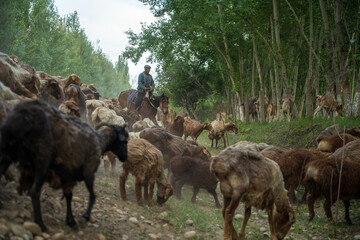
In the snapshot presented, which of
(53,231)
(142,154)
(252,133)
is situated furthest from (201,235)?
(252,133)

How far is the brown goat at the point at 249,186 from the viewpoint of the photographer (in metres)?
5.12

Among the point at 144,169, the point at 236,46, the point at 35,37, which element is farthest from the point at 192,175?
the point at 35,37

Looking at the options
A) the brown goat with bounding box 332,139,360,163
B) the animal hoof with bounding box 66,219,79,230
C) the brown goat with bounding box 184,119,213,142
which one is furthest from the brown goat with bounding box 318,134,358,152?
the animal hoof with bounding box 66,219,79,230

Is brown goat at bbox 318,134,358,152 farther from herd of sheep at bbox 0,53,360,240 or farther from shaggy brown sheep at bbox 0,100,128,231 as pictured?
shaggy brown sheep at bbox 0,100,128,231

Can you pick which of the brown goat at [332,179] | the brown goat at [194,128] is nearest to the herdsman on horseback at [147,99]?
the brown goat at [194,128]

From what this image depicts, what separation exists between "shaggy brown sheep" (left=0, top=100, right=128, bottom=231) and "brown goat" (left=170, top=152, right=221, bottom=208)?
14.1 ft

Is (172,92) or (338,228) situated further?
(172,92)

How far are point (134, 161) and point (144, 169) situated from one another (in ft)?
0.88

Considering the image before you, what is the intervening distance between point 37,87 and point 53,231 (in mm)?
5060

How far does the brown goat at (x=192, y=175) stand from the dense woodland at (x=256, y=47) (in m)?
5.33

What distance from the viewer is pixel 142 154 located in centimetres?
675

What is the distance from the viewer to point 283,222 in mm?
5941

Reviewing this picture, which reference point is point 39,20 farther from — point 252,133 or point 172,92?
point 252,133

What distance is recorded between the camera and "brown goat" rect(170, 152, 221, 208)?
8.38m
